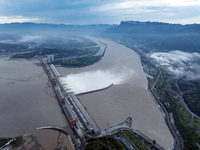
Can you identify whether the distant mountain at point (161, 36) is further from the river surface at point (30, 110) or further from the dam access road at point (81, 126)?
the dam access road at point (81, 126)

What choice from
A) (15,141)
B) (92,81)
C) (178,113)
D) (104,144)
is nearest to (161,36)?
(92,81)

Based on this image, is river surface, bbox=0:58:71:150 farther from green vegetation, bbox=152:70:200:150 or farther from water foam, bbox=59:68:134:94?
green vegetation, bbox=152:70:200:150

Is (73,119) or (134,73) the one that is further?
(134,73)

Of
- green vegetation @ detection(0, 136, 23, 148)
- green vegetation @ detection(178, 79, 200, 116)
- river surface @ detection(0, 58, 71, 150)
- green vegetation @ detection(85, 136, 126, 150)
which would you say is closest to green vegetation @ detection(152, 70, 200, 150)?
green vegetation @ detection(178, 79, 200, 116)

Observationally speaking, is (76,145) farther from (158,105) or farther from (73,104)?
(158,105)

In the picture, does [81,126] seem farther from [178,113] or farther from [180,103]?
[180,103]

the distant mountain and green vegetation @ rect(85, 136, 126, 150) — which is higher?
the distant mountain

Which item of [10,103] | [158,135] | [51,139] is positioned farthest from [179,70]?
[10,103]
